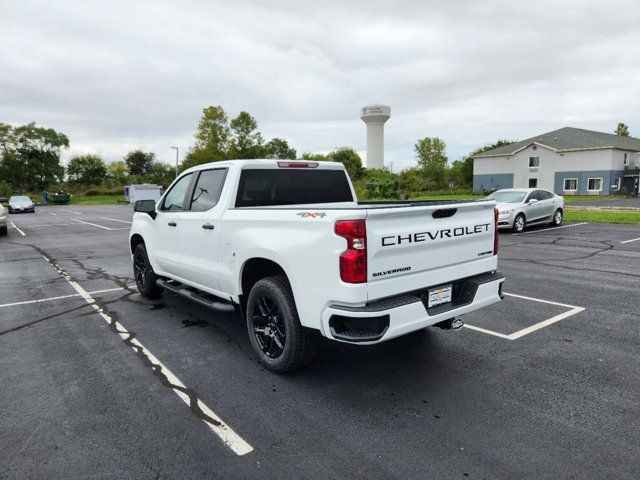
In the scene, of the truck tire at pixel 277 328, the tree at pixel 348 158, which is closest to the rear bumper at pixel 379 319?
the truck tire at pixel 277 328

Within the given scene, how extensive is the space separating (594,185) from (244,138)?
4132 cm

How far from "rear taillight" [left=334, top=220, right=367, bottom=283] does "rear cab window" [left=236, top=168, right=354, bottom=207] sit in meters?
1.89

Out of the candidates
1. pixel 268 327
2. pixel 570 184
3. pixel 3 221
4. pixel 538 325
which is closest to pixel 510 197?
pixel 538 325

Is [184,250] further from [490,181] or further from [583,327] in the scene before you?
[490,181]

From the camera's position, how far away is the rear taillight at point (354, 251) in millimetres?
3174

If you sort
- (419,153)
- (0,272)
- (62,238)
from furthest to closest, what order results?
(419,153)
(62,238)
(0,272)

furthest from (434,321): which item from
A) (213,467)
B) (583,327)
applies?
(583,327)

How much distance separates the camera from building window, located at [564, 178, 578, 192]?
1880 inches

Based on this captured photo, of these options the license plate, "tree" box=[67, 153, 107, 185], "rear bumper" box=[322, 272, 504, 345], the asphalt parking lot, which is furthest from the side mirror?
"tree" box=[67, 153, 107, 185]

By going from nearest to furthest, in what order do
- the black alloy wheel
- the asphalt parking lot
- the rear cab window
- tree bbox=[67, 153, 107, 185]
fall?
the asphalt parking lot → the black alloy wheel → the rear cab window → tree bbox=[67, 153, 107, 185]

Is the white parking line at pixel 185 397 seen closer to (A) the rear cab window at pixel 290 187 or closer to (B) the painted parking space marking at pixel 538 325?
(A) the rear cab window at pixel 290 187

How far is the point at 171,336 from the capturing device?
204 inches

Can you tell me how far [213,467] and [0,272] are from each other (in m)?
9.19

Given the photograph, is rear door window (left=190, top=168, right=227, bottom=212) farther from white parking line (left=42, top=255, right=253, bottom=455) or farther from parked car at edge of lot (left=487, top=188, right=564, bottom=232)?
parked car at edge of lot (left=487, top=188, right=564, bottom=232)
